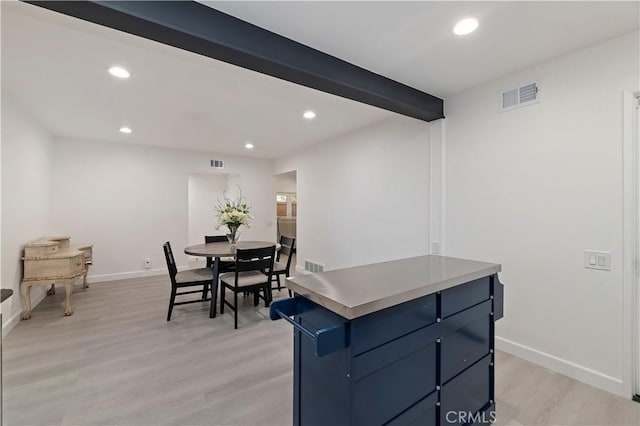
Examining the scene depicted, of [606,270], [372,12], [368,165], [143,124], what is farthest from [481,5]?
[143,124]

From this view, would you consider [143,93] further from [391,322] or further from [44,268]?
[391,322]

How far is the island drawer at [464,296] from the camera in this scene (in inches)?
60.3

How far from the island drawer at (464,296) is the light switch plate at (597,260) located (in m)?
1.06

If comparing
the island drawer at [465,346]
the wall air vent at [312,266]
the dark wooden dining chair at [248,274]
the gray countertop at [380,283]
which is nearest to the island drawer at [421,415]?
the island drawer at [465,346]

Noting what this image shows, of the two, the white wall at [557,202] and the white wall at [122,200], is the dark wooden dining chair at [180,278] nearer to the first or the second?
the white wall at [122,200]

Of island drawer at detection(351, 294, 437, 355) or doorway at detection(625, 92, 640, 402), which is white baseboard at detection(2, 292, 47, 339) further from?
doorway at detection(625, 92, 640, 402)

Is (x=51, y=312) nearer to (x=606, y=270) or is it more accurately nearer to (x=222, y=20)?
(x=222, y=20)

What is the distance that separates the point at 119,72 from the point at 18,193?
7.41 ft

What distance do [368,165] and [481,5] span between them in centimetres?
260

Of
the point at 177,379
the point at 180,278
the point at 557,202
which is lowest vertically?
the point at 177,379

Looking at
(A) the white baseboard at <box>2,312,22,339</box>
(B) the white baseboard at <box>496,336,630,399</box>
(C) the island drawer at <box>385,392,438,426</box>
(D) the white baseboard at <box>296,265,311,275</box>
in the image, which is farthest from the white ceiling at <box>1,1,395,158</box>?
(B) the white baseboard at <box>496,336,630,399</box>

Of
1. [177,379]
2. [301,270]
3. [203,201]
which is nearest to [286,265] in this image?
[301,270]

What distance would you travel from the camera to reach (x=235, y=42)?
5.99 feet

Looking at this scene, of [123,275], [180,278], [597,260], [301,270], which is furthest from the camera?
[301,270]
